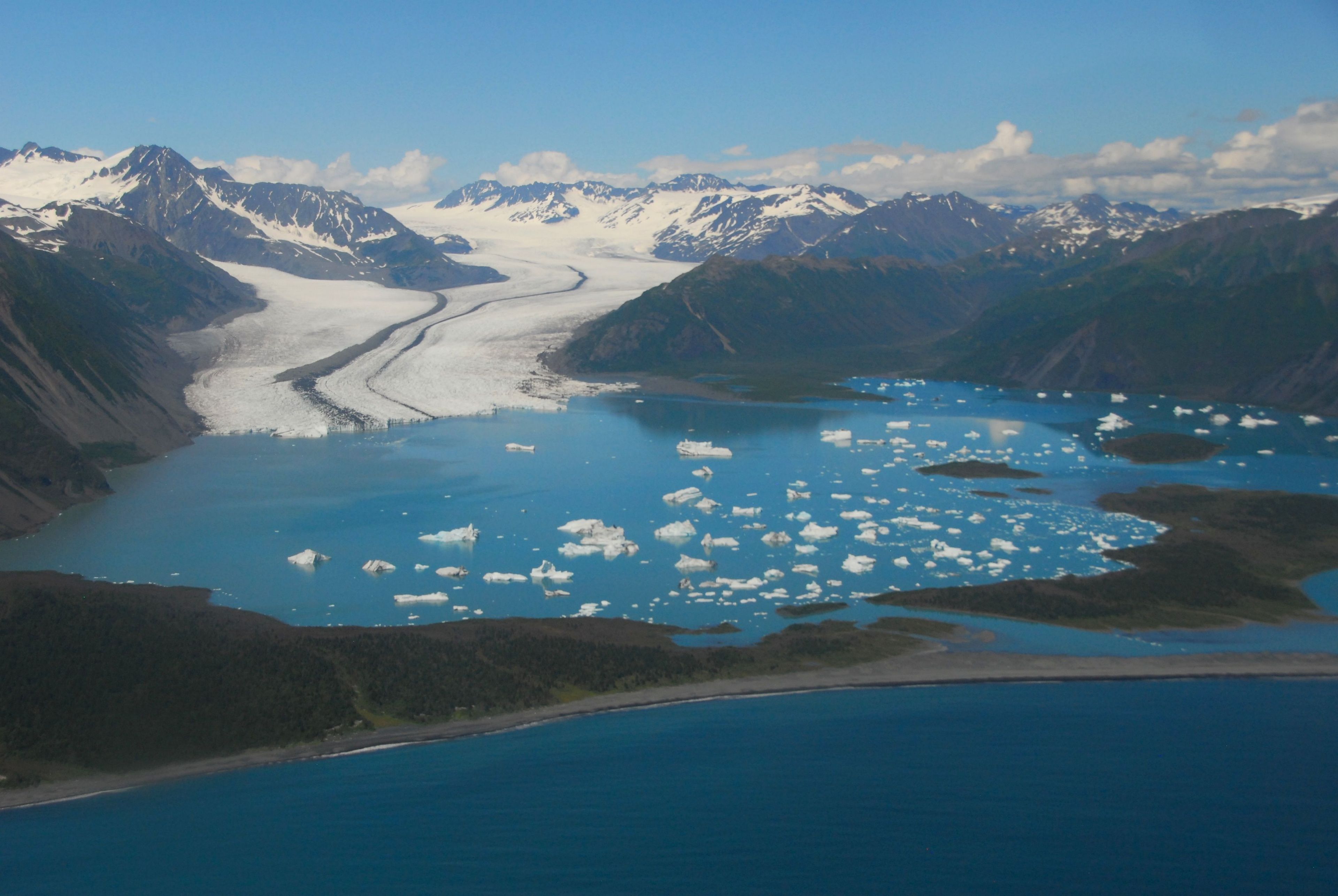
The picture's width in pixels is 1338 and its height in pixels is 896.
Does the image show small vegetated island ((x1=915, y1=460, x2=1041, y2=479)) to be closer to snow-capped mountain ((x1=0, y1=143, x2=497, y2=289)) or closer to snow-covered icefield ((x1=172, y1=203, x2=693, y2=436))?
snow-covered icefield ((x1=172, y1=203, x2=693, y2=436))

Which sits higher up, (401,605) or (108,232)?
(108,232)

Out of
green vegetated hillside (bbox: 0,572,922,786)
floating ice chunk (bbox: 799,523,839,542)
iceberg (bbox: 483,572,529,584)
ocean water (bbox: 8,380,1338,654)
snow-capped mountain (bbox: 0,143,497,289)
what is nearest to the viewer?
→ green vegetated hillside (bbox: 0,572,922,786)

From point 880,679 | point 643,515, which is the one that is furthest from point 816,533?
point 880,679

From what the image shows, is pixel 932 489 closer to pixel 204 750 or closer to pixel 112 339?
pixel 204 750

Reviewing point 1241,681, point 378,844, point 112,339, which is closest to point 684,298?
point 112,339

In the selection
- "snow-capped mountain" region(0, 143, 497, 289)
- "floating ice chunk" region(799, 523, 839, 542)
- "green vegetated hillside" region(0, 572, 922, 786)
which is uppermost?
"snow-capped mountain" region(0, 143, 497, 289)

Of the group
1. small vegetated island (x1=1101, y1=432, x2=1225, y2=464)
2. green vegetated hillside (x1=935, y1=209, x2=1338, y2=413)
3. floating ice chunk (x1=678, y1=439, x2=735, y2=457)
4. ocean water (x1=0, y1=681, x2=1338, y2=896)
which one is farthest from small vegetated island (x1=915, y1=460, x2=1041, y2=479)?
green vegetated hillside (x1=935, y1=209, x2=1338, y2=413)

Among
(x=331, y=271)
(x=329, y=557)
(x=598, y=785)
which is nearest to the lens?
(x=598, y=785)
